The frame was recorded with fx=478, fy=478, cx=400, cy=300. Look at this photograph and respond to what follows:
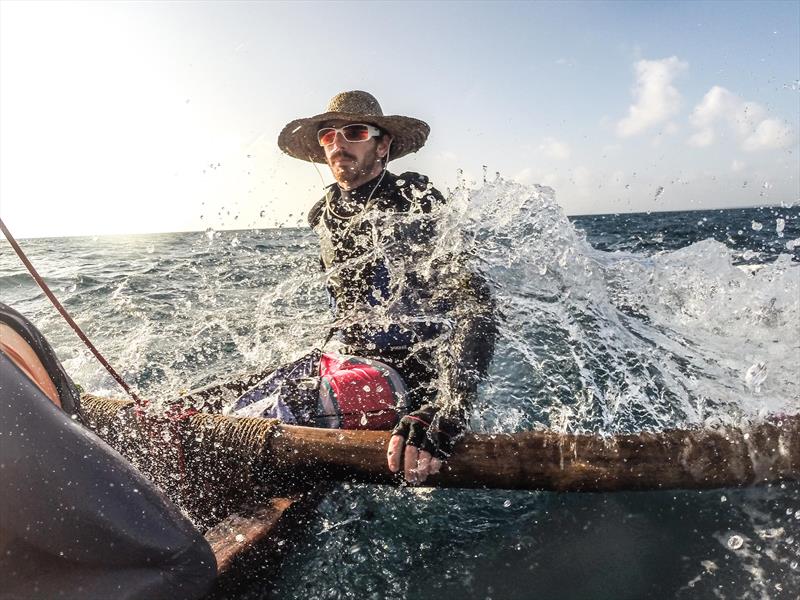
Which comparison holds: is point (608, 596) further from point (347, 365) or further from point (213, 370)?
point (213, 370)

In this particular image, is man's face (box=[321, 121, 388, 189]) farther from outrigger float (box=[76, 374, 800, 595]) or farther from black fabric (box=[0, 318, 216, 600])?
black fabric (box=[0, 318, 216, 600])

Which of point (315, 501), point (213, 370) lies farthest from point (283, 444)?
point (213, 370)

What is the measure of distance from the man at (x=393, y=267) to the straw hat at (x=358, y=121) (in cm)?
1

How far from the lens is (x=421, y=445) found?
7.13 ft

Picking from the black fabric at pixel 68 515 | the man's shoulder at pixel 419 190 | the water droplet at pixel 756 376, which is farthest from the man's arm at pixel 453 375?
the water droplet at pixel 756 376

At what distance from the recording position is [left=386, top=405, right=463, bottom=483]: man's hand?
2.16 metres

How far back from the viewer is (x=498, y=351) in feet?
20.2

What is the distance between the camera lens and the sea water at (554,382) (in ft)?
7.29

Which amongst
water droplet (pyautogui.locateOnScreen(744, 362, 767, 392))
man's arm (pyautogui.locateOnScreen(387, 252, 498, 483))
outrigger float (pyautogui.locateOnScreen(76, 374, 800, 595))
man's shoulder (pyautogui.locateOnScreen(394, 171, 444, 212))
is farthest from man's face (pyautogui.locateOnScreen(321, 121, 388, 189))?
water droplet (pyautogui.locateOnScreen(744, 362, 767, 392))

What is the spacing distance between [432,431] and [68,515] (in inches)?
54.9

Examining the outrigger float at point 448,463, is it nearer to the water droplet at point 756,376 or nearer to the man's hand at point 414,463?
the man's hand at point 414,463

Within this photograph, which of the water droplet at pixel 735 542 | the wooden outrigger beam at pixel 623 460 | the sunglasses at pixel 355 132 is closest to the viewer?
the wooden outrigger beam at pixel 623 460

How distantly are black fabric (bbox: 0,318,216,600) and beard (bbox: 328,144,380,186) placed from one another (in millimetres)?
2813

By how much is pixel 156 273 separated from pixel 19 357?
1307 cm
